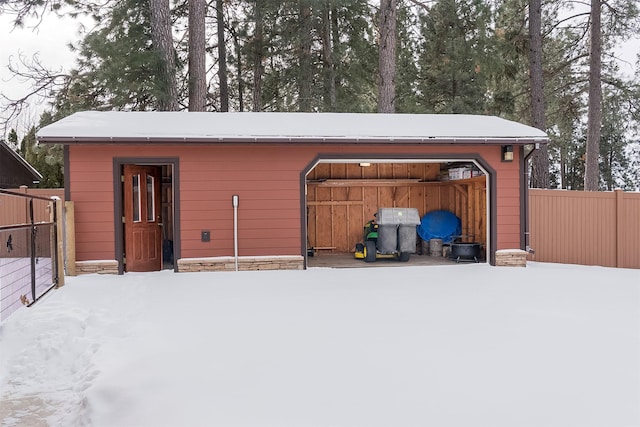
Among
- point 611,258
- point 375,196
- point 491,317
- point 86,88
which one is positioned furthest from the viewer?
point 86,88

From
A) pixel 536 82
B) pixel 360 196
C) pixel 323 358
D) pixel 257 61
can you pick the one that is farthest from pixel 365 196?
pixel 323 358

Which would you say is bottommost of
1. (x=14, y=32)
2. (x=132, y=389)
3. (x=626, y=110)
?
(x=132, y=389)

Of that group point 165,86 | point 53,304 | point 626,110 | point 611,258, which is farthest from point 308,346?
point 626,110

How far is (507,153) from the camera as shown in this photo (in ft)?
29.5

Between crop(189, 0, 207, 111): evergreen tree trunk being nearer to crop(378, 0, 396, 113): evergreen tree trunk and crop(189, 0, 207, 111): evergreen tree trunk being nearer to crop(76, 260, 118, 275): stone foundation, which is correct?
crop(378, 0, 396, 113): evergreen tree trunk

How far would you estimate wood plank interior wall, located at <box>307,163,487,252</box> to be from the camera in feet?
38.1

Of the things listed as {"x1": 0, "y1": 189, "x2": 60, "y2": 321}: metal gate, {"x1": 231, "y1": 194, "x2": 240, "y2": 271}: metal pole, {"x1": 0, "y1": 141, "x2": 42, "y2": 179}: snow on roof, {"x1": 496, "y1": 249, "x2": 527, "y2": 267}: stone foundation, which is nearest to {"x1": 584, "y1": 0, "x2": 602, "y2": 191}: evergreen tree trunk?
{"x1": 496, "y1": 249, "x2": 527, "y2": 267}: stone foundation

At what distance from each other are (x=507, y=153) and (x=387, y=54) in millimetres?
5969

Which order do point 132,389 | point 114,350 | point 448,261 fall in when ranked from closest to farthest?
point 132,389 < point 114,350 < point 448,261

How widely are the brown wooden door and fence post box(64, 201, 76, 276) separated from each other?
77 cm

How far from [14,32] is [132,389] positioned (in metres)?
12.1

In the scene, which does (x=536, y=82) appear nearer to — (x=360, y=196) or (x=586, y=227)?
(x=586, y=227)

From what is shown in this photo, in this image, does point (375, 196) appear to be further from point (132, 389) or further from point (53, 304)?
point (132, 389)

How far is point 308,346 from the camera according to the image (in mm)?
4277
